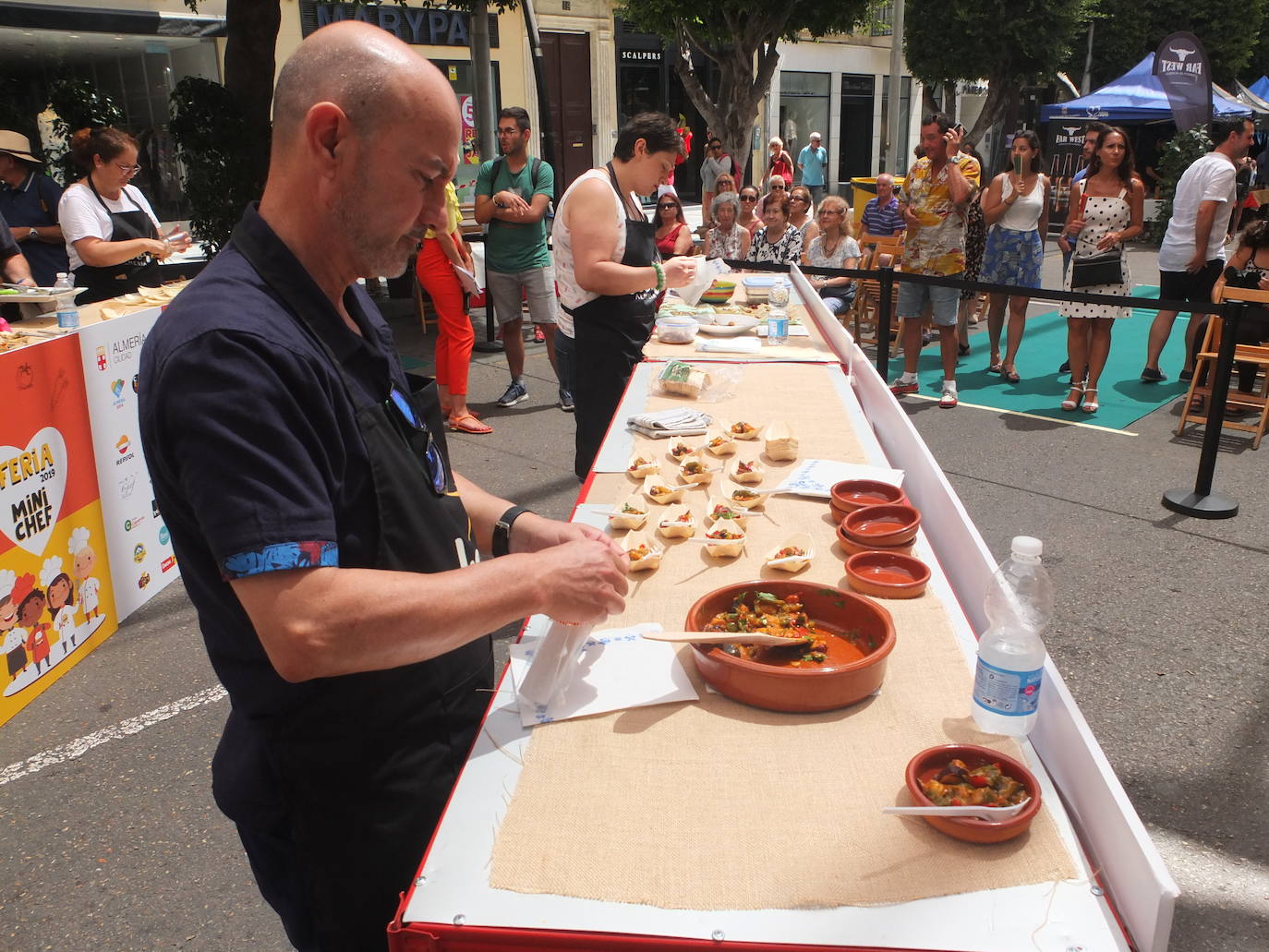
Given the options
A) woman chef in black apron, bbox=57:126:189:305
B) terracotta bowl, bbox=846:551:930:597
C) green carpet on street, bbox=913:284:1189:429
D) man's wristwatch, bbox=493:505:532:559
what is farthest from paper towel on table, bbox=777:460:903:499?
green carpet on street, bbox=913:284:1189:429

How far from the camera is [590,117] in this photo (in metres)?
22.2

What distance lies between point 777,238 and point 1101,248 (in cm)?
258

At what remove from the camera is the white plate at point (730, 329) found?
4.77 meters

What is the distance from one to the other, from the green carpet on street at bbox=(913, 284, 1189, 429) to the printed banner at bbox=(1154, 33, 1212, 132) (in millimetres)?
3047

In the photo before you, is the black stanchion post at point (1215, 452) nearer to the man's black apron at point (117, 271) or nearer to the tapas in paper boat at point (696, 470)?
the tapas in paper boat at point (696, 470)

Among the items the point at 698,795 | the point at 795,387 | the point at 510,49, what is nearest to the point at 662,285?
the point at 795,387

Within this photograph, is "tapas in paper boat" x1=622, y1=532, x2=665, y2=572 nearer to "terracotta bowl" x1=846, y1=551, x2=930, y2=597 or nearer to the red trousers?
"terracotta bowl" x1=846, y1=551, x2=930, y2=597

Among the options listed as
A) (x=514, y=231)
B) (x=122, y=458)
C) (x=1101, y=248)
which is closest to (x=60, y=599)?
(x=122, y=458)

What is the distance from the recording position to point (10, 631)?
3344mm

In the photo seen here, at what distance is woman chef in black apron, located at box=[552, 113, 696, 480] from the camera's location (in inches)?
143

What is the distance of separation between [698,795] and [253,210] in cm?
110

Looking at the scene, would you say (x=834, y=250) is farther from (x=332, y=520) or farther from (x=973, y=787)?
(x=332, y=520)

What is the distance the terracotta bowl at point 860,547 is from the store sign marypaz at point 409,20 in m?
18.1

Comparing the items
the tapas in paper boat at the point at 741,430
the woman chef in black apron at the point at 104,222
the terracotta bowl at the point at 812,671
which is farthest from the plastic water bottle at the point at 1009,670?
the woman chef in black apron at the point at 104,222
